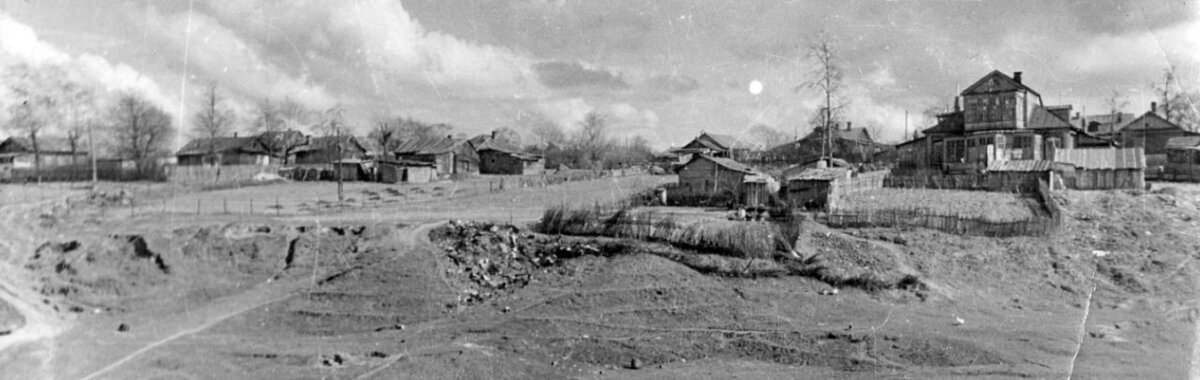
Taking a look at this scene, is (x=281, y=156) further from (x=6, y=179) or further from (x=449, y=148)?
(x=6, y=179)

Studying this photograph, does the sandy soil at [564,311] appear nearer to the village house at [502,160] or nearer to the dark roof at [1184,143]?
the dark roof at [1184,143]

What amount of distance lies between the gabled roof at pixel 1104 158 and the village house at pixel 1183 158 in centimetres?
339

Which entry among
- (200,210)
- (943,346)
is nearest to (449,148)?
(200,210)

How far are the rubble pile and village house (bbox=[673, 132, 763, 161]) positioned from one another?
40.4 m

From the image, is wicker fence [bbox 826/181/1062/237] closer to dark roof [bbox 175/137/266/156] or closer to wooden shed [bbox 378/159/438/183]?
dark roof [bbox 175/137/266/156]

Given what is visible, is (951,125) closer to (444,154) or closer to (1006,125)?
(1006,125)

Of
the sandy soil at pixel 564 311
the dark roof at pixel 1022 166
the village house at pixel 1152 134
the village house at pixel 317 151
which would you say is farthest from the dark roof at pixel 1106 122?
the village house at pixel 317 151

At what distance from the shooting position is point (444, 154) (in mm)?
46844

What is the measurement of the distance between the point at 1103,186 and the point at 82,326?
3438 cm

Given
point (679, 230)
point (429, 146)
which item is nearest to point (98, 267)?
point (679, 230)

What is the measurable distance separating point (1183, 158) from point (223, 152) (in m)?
44.1

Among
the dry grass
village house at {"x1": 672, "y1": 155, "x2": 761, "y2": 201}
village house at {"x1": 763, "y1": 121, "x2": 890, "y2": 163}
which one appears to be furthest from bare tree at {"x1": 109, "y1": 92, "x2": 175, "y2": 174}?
village house at {"x1": 763, "y1": 121, "x2": 890, "y2": 163}

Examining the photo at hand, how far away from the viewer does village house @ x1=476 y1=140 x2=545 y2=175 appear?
4981 cm

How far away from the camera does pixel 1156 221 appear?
22.4m
